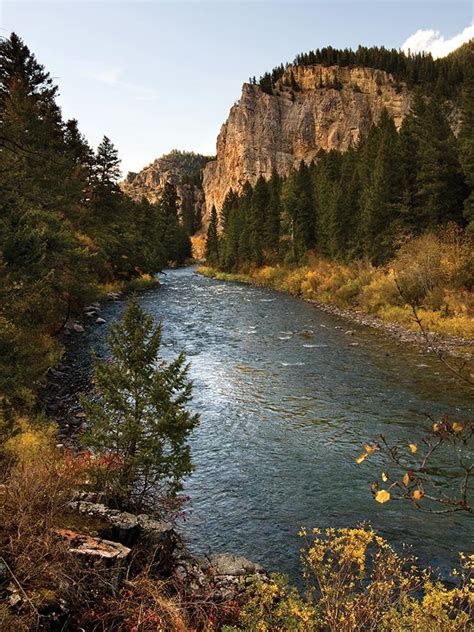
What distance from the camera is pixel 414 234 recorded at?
3912cm

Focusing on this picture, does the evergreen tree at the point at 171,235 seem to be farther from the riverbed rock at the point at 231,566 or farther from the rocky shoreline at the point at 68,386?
the riverbed rock at the point at 231,566

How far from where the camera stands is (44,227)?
2003cm

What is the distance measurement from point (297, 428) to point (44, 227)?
13.5m

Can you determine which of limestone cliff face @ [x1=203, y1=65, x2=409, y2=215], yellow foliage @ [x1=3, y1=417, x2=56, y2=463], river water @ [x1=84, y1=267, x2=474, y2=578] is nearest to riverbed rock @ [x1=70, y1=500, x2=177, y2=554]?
river water @ [x1=84, y1=267, x2=474, y2=578]

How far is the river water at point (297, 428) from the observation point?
988 cm

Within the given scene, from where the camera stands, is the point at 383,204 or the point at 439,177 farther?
the point at 383,204

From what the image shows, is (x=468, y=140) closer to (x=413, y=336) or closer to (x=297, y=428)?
(x=413, y=336)

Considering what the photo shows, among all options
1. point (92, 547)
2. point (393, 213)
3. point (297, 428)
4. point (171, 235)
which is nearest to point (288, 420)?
point (297, 428)

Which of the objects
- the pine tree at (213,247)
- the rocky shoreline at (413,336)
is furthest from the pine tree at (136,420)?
the pine tree at (213,247)

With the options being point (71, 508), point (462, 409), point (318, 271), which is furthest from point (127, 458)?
point (318, 271)

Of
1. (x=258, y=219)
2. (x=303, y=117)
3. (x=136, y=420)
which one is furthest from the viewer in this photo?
(x=303, y=117)

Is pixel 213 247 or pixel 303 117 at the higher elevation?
pixel 303 117

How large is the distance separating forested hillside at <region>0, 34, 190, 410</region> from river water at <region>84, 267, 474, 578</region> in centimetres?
488

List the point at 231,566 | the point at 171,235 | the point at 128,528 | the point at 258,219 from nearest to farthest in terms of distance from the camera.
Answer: the point at 128,528, the point at 231,566, the point at 258,219, the point at 171,235
